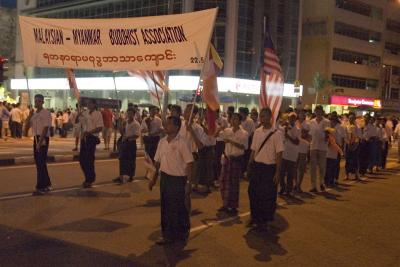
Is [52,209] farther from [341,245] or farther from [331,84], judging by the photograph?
[331,84]

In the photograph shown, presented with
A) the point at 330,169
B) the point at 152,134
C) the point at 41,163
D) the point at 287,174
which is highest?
the point at 152,134

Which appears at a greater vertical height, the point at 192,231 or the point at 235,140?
the point at 235,140

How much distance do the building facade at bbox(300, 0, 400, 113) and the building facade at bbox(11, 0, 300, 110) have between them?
8.96 metres

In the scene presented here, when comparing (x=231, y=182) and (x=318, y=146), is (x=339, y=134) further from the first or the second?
(x=231, y=182)

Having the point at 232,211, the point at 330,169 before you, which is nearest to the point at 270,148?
the point at 232,211

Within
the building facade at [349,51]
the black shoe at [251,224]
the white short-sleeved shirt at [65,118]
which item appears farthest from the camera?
the building facade at [349,51]

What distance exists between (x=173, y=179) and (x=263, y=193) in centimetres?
167

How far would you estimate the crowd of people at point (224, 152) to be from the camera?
20.9 feet

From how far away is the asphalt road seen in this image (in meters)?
5.86

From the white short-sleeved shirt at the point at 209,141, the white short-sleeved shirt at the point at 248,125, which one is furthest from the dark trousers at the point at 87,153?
the white short-sleeved shirt at the point at 248,125

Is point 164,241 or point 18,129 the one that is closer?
point 164,241

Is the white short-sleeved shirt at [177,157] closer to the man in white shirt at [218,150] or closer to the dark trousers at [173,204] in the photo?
the dark trousers at [173,204]

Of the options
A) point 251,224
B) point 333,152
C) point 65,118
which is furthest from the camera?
point 65,118

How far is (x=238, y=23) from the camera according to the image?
4522cm
